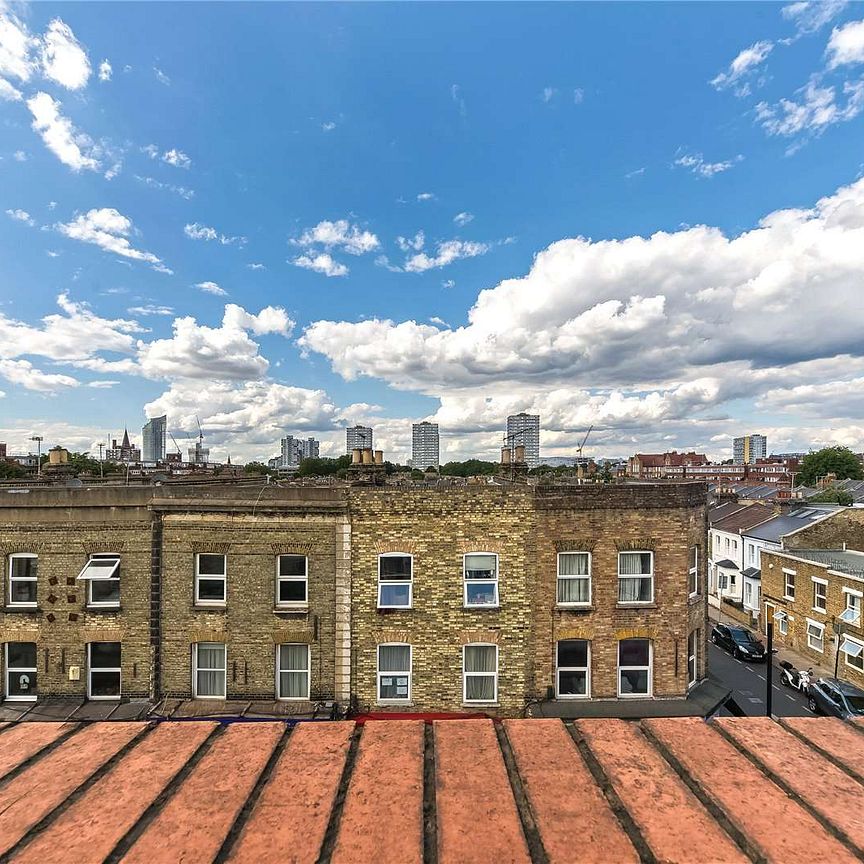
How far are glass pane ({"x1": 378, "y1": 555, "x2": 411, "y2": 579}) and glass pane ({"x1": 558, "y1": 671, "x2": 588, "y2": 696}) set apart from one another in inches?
229

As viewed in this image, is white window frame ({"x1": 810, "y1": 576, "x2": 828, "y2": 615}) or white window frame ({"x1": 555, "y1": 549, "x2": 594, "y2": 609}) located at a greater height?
white window frame ({"x1": 555, "y1": 549, "x2": 594, "y2": 609})

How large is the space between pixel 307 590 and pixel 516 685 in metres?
7.07

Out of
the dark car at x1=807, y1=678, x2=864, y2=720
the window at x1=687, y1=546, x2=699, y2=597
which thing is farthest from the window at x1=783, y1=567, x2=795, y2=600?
the window at x1=687, y1=546, x2=699, y2=597

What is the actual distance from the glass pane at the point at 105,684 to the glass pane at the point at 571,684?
45.4 feet

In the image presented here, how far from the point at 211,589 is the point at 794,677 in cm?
2845

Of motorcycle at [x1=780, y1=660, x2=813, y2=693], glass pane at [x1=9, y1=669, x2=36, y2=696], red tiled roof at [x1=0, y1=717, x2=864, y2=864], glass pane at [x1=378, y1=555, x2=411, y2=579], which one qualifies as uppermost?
red tiled roof at [x1=0, y1=717, x2=864, y2=864]

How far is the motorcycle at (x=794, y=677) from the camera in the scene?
2453cm

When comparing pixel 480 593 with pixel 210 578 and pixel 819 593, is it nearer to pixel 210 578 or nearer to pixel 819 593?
pixel 210 578

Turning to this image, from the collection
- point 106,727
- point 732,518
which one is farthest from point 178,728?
point 732,518

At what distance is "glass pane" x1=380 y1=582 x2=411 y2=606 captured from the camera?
15.4 meters

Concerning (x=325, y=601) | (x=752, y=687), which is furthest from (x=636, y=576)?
(x=752, y=687)

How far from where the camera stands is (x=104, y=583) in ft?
50.8

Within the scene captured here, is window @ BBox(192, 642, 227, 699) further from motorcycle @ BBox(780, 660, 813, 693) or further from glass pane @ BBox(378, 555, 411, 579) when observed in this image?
motorcycle @ BBox(780, 660, 813, 693)

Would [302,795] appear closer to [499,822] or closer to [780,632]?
[499,822]
